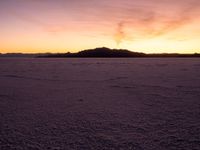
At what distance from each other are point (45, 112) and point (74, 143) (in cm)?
124

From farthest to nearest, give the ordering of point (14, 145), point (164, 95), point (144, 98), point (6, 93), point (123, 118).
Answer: point (6, 93), point (164, 95), point (144, 98), point (123, 118), point (14, 145)

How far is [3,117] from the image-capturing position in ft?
9.65

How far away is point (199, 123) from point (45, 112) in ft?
7.07

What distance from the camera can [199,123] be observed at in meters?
2.68

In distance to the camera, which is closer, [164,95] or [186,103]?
[186,103]

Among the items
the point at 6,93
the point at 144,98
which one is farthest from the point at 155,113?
the point at 6,93

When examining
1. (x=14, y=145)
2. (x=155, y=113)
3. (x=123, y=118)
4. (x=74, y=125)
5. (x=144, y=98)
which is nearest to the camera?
(x=14, y=145)

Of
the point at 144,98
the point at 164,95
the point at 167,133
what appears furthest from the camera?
the point at 164,95

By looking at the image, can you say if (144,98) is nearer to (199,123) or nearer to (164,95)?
(164,95)

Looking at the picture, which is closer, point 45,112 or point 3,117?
point 3,117

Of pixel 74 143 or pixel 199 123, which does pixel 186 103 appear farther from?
pixel 74 143

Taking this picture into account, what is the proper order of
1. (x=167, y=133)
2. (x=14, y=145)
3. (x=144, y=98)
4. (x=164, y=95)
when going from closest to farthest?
(x=14, y=145) < (x=167, y=133) < (x=144, y=98) < (x=164, y=95)

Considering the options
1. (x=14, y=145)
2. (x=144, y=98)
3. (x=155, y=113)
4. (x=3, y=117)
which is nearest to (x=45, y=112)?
(x=3, y=117)

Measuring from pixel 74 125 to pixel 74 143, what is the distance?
1.75 feet
